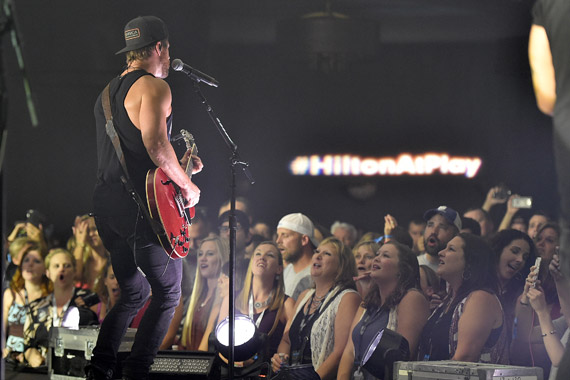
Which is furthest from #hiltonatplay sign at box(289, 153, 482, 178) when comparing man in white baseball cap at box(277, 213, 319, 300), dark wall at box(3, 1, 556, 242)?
man in white baseball cap at box(277, 213, 319, 300)

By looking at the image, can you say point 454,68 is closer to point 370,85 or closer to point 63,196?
point 370,85

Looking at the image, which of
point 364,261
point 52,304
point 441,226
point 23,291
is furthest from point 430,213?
point 23,291

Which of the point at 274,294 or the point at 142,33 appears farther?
the point at 274,294

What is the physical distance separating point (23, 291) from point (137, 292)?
115 inches

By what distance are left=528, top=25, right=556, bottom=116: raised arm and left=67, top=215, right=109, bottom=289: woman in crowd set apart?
4579 mm

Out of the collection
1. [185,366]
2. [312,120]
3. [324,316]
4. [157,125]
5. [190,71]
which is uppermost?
[312,120]

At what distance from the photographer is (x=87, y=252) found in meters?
6.46

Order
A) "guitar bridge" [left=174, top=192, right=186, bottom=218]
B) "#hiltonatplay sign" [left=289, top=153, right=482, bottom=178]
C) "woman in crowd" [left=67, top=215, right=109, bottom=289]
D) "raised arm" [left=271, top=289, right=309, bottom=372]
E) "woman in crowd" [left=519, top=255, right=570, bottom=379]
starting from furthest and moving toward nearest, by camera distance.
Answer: "#hiltonatplay sign" [left=289, top=153, right=482, bottom=178]
"woman in crowd" [left=67, top=215, right=109, bottom=289]
"raised arm" [left=271, top=289, right=309, bottom=372]
"woman in crowd" [left=519, top=255, right=570, bottom=379]
"guitar bridge" [left=174, top=192, right=186, bottom=218]

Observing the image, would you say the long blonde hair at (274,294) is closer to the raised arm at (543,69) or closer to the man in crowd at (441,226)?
the man in crowd at (441,226)

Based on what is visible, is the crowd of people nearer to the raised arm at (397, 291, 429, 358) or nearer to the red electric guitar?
the raised arm at (397, 291, 429, 358)

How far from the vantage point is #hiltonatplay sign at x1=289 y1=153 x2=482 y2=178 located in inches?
468

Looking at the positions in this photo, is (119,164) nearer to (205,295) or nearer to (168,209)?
(168,209)

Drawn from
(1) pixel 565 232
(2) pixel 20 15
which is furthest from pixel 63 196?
(1) pixel 565 232

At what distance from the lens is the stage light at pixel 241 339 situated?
4211 millimetres
